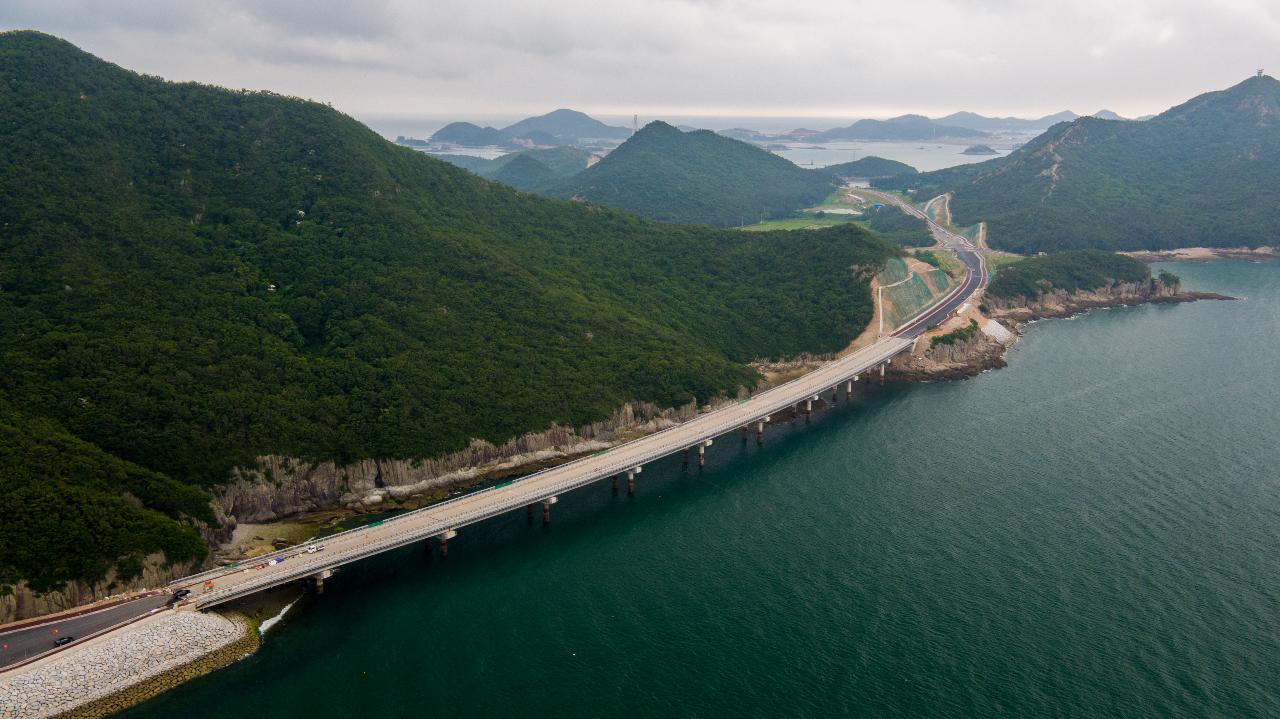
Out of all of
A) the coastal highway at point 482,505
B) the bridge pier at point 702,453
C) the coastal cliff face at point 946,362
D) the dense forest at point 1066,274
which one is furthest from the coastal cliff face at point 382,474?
Result: the dense forest at point 1066,274

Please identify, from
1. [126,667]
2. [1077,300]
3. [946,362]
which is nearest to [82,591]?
[126,667]

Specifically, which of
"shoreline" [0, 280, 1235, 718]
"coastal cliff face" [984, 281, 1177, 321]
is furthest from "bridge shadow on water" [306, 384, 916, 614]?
"coastal cliff face" [984, 281, 1177, 321]

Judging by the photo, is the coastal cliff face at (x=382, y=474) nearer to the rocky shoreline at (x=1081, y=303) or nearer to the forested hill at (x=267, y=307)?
the forested hill at (x=267, y=307)

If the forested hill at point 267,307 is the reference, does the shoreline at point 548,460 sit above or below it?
below

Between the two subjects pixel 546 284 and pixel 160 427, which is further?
pixel 546 284

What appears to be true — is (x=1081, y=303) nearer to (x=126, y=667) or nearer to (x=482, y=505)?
(x=482, y=505)

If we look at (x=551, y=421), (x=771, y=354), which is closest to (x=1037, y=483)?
(x=771, y=354)

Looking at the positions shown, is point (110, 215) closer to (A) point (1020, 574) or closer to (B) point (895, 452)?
(B) point (895, 452)
